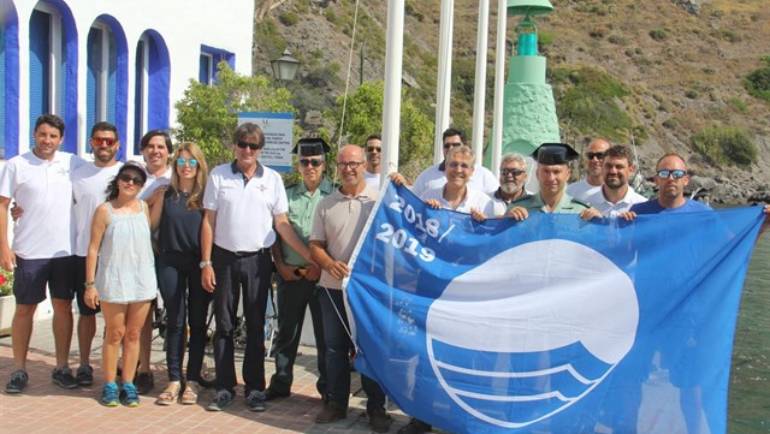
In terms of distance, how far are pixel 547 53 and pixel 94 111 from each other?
89.1m

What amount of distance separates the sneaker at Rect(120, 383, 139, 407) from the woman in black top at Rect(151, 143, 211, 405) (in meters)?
0.18

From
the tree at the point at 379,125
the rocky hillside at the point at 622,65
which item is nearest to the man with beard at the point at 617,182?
the tree at the point at 379,125

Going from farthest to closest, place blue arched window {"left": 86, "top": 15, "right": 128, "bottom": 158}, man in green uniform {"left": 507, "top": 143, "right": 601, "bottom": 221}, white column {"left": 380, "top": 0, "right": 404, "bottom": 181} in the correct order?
blue arched window {"left": 86, "top": 15, "right": 128, "bottom": 158} → white column {"left": 380, "top": 0, "right": 404, "bottom": 181} → man in green uniform {"left": 507, "top": 143, "right": 601, "bottom": 221}

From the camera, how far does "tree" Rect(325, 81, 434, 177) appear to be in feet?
94.4

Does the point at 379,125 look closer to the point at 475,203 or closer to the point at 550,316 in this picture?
the point at 475,203

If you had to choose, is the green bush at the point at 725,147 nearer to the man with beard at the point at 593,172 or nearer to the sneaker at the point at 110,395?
the man with beard at the point at 593,172

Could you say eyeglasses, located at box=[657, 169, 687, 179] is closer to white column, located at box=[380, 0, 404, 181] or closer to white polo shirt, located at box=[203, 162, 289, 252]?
white column, located at box=[380, 0, 404, 181]

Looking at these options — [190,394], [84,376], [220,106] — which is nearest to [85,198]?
[84,376]

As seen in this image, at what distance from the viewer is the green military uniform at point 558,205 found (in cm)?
591

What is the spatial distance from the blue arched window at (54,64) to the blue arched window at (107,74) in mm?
595

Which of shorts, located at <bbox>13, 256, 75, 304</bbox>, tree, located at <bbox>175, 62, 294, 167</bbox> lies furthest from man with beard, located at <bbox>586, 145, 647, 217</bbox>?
tree, located at <bbox>175, 62, 294, 167</bbox>

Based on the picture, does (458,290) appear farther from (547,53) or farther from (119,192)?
(547,53)

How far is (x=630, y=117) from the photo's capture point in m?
82.8

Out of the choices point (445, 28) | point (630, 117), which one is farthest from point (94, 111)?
point (630, 117)
